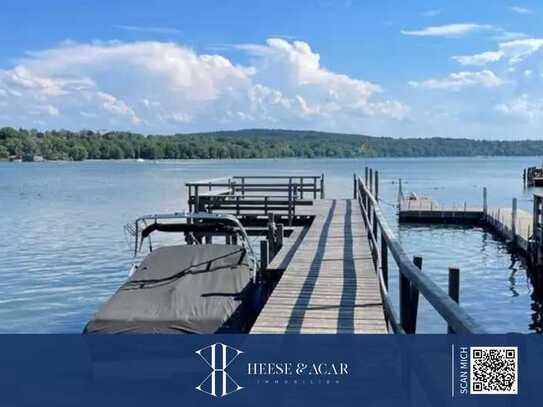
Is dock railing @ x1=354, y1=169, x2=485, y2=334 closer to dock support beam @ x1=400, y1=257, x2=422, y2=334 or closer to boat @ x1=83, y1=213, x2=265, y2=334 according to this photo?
dock support beam @ x1=400, y1=257, x2=422, y2=334

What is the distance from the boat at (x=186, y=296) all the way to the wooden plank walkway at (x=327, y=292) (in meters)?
0.50

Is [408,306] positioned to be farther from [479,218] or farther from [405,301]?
[479,218]

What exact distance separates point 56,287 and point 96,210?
2835 centimetres

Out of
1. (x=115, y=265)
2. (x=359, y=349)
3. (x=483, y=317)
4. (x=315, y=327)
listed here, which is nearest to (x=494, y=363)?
(x=359, y=349)

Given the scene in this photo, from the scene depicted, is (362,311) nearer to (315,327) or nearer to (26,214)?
(315,327)

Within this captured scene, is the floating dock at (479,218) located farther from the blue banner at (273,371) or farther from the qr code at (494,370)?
the qr code at (494,370)

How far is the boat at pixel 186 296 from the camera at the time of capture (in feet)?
25.6

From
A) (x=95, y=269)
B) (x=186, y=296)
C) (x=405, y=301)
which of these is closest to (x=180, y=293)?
(x=186, y=296)

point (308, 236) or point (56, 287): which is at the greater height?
point (308, 236)

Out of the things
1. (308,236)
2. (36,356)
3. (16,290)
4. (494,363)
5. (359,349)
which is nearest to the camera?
(494,363)

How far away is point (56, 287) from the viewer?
Result: 68.7ft

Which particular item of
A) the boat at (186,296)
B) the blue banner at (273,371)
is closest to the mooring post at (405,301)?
the blue banner at (273,371)

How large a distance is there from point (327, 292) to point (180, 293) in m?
1.96

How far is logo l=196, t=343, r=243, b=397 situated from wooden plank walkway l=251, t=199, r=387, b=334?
1.90 meters
